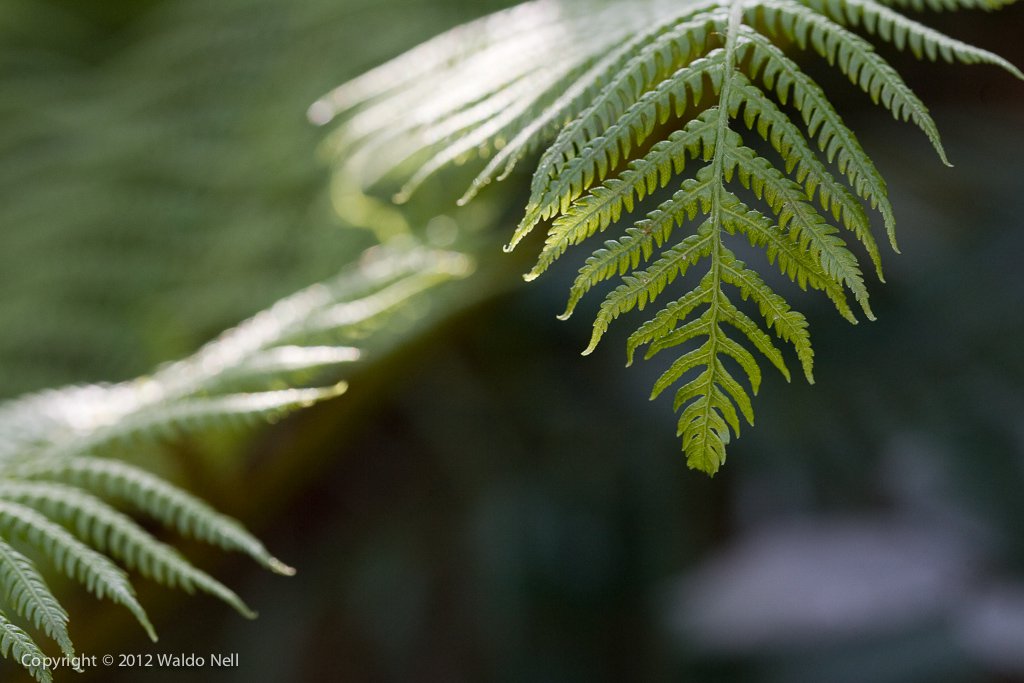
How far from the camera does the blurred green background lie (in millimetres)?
1427

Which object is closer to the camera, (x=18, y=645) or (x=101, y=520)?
(x=18, y=645)

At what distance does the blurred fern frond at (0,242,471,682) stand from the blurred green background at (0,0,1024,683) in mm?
230

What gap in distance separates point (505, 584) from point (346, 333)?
645 mm

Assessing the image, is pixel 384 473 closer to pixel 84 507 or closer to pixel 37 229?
pixel 37 229

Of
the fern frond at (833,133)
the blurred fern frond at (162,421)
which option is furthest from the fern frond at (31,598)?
the fern frond at (833,133)

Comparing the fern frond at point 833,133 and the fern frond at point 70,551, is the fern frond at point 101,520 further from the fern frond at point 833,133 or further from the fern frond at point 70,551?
the fern frond at point 833,133

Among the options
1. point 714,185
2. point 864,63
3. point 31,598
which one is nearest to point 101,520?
point 31,598

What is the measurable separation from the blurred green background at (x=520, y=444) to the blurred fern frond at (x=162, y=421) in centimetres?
23

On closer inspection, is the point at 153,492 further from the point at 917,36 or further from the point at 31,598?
the point at 917,36

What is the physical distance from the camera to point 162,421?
0.91m

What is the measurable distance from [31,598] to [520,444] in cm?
105

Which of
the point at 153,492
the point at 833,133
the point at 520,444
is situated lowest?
the point at 520,444

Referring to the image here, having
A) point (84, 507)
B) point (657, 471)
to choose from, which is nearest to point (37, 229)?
point (84, 507)

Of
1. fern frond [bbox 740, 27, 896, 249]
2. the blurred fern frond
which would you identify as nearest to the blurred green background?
the blurred fern frond
